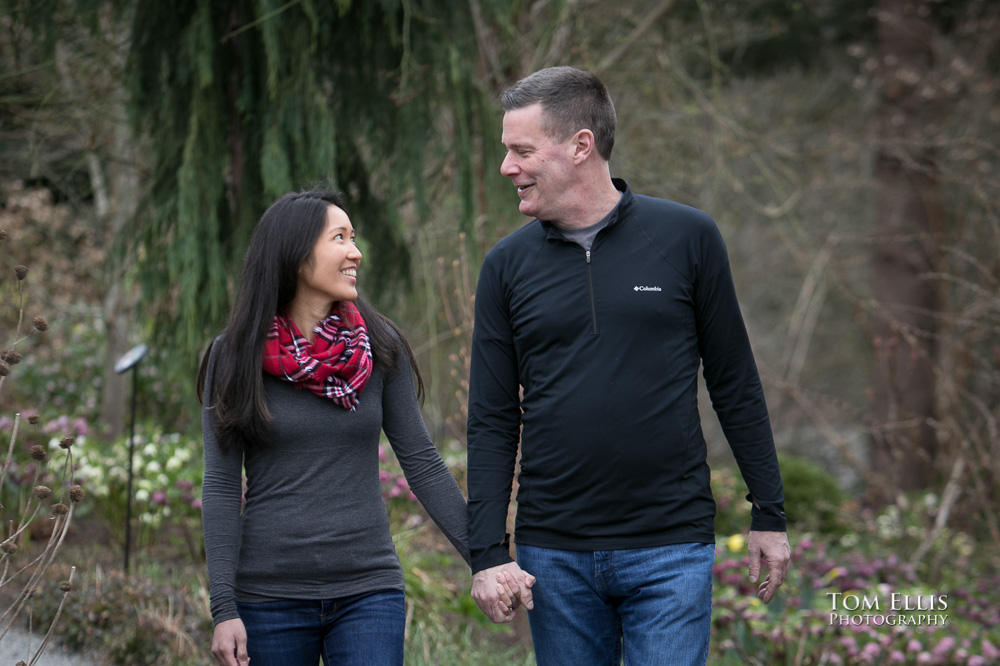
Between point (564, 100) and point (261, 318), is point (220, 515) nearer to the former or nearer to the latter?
point (261, 318)

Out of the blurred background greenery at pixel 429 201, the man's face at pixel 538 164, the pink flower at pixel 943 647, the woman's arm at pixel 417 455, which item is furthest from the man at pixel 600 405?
the pink flower at pixel 943 647

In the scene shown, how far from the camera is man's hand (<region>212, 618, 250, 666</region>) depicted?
2178 millimetres

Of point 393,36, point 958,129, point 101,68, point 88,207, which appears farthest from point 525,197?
point 958,129

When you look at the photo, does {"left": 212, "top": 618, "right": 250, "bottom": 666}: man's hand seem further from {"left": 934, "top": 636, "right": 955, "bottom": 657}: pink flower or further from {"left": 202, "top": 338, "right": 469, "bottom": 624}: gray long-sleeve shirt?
{"left": 934, "top": 636, "right": 955, "bottom": 657}: pink flower

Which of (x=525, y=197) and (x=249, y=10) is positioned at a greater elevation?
(x=249, y=10)

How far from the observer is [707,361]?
8.00ft

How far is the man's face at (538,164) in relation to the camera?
2402 mm

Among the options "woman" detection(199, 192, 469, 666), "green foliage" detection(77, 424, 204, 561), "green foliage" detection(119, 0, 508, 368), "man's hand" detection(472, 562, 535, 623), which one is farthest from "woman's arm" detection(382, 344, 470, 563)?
"green foliage" detection(77, 424, 204, 561)

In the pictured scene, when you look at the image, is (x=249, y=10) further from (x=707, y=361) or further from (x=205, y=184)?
(x=707, y=361)

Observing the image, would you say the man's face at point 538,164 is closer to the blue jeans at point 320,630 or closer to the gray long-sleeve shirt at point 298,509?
the gray long-sleeve shirt at point 298,509

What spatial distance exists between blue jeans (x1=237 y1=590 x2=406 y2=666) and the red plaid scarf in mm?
467

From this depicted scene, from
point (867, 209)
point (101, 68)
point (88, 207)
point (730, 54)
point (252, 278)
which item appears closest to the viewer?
point (252, 278)

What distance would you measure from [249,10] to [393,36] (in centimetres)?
71

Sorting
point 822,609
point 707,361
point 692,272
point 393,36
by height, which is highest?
point 393,36
